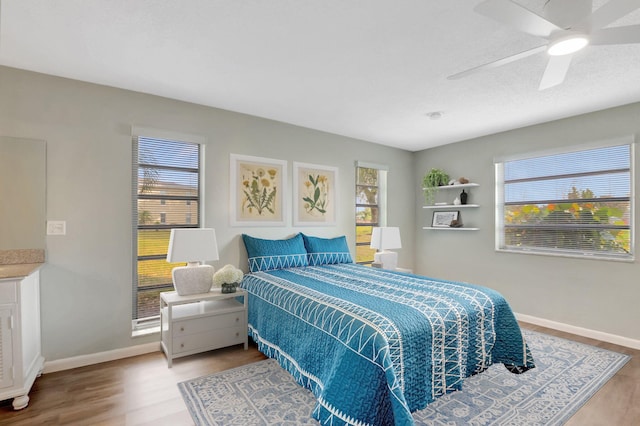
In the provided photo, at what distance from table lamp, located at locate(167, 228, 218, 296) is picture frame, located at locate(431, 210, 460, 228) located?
3.53 meters

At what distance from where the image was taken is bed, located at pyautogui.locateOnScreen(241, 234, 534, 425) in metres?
1.69

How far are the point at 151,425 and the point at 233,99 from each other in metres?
2.77

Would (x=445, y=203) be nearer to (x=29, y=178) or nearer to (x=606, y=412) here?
(x=606, y=412)

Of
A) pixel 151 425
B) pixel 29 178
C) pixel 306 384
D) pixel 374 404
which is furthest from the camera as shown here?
pixel 29 178

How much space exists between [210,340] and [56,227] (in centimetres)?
161

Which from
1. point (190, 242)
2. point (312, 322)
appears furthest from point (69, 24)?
point (312, 322)

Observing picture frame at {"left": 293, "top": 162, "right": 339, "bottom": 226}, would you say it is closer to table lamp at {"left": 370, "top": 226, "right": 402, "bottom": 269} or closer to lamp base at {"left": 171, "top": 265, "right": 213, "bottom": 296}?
table lamp at {"left": 370, "top": 226, "right": 402, "bottom": 269}

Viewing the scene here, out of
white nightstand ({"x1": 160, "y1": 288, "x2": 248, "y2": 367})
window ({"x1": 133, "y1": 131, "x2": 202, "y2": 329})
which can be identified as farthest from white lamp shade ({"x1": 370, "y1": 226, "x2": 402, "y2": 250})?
window ({"x1": 133, "y1": 131, "x2": 202, "y2": 329})

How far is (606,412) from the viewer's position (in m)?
2.10

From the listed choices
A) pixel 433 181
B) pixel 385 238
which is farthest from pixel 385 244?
pixel 433 181

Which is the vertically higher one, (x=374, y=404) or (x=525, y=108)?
(x=525, y=108)

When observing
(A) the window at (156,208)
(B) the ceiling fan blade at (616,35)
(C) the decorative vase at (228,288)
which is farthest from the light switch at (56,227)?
(B) the ceiling fan blade at (616,35)

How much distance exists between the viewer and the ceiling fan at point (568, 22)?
150cm

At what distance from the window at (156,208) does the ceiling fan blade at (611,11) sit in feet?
10.6
